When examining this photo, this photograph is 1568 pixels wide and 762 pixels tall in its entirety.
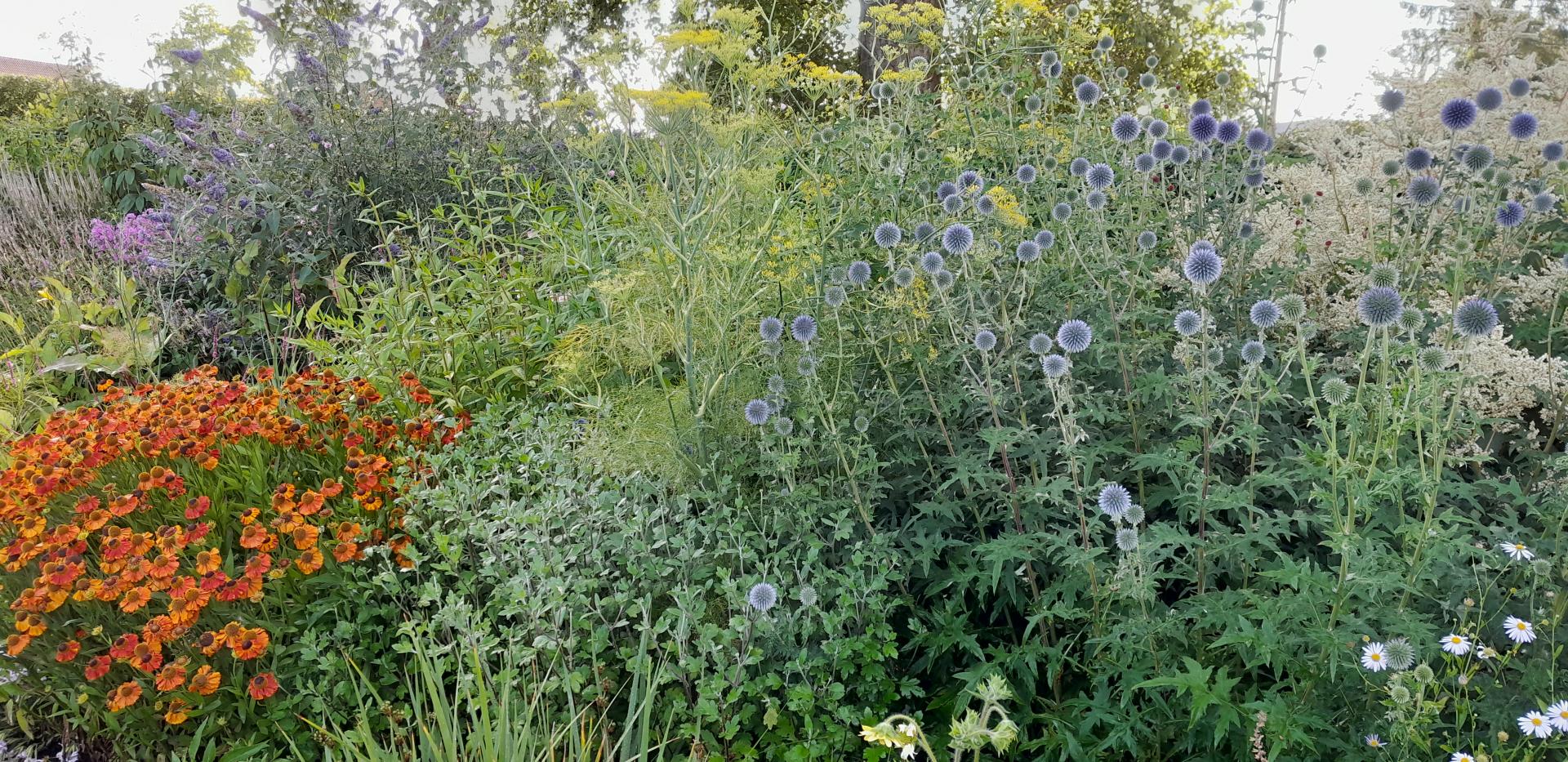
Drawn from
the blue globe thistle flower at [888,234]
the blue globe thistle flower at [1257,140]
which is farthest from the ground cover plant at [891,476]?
the blue globe thistle flower at [1257,140]

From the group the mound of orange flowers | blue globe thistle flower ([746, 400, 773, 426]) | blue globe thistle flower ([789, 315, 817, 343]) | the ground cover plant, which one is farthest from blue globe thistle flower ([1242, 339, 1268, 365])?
the mound of orange flowers

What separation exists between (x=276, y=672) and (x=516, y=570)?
2.40 ft

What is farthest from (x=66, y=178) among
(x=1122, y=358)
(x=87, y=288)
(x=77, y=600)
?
(x=1122, y=358)

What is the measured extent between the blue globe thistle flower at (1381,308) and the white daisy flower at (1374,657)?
731 millimetres

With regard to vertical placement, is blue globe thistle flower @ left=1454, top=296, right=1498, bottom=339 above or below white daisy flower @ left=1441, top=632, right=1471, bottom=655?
above

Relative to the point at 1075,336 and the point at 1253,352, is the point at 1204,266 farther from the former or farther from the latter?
the point at 1075,336

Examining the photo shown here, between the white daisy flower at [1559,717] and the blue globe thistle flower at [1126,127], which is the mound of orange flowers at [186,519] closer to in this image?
the blue globe thistle flower at [1126,127]

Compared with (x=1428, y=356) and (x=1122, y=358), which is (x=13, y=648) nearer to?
(x=1122, y=358)

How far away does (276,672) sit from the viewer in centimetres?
270

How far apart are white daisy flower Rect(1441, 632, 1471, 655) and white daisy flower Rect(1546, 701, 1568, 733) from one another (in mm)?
167

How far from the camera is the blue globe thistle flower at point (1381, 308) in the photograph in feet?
7.03

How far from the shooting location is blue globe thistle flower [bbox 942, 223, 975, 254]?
272 cm

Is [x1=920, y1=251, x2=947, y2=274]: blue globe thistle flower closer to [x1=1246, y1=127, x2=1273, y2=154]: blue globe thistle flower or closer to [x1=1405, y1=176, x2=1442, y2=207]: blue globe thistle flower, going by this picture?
[x1=1246, y1=127, x2=1273, y2=154]: blue globe thistle flower

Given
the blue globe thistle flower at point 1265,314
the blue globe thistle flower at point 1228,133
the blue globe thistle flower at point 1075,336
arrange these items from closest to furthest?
1. the blue globe thistle flower at point 1265,314
2. the blue globe thistle flower at point 1075,336
3. the blue globe thistle flower at point 1228,133
